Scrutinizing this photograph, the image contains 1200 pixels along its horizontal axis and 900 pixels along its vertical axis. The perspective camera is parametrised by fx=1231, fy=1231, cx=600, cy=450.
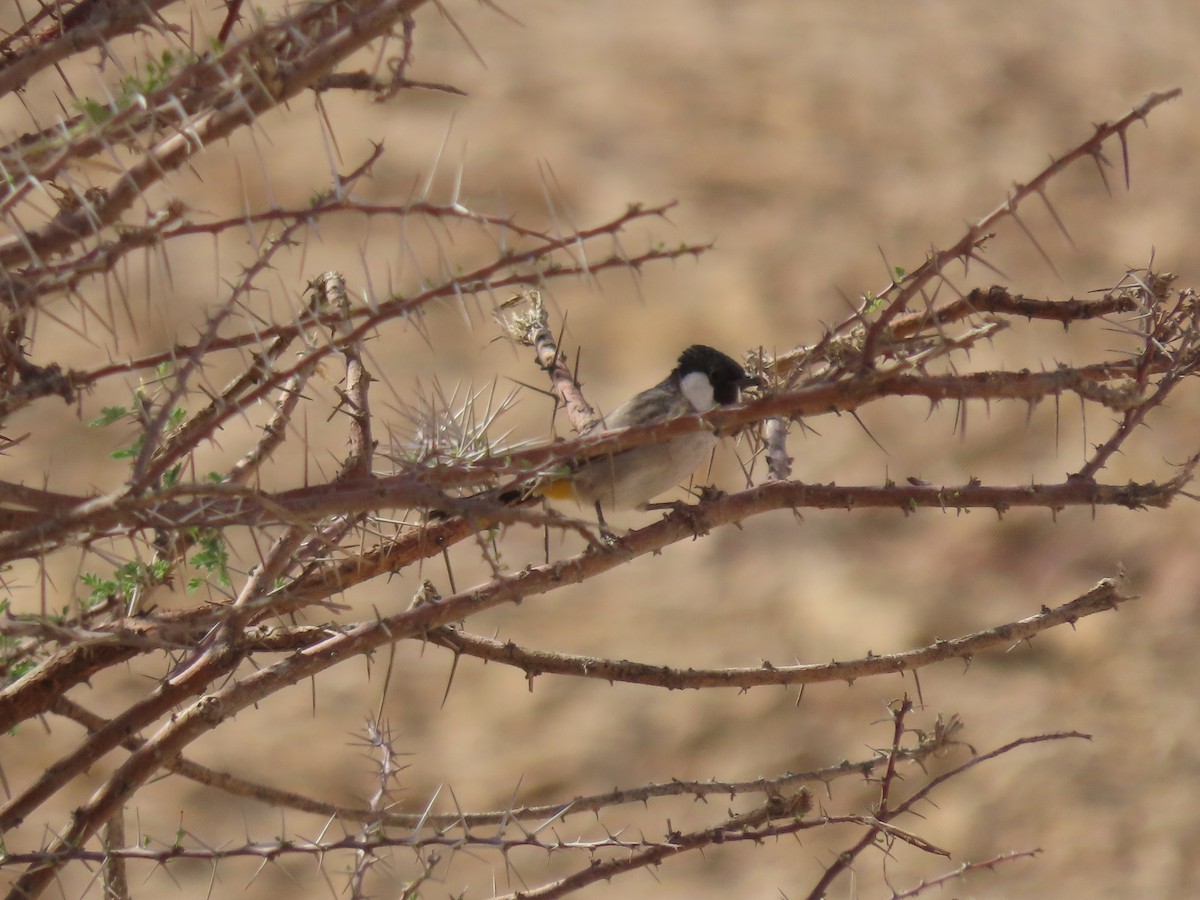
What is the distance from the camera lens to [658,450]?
78.6 inches

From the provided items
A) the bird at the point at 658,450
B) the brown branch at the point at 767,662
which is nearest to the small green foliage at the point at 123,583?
the brown branch at the point at 767,662

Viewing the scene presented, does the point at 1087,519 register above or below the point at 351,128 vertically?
below

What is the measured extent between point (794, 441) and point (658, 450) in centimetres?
214

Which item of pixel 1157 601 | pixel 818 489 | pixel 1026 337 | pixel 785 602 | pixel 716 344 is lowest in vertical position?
pixel 818 489

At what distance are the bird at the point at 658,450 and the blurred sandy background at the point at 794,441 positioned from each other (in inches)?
27.2

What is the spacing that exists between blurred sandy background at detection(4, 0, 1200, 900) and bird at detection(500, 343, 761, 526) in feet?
2.27

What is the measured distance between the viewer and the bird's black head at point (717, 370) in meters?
2.25

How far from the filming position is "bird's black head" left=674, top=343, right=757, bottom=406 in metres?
2.25

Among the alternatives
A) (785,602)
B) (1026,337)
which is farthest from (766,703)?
(1026,337)

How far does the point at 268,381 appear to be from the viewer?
944 millimetres

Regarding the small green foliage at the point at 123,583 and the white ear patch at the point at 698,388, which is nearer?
the small green foliage at the point at 123,583

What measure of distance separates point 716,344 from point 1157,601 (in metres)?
1.59

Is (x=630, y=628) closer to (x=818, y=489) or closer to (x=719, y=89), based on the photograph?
(x=719, y=89)

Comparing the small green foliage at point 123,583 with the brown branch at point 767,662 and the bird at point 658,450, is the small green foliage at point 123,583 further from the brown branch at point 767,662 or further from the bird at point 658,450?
the bird at point 658,450
